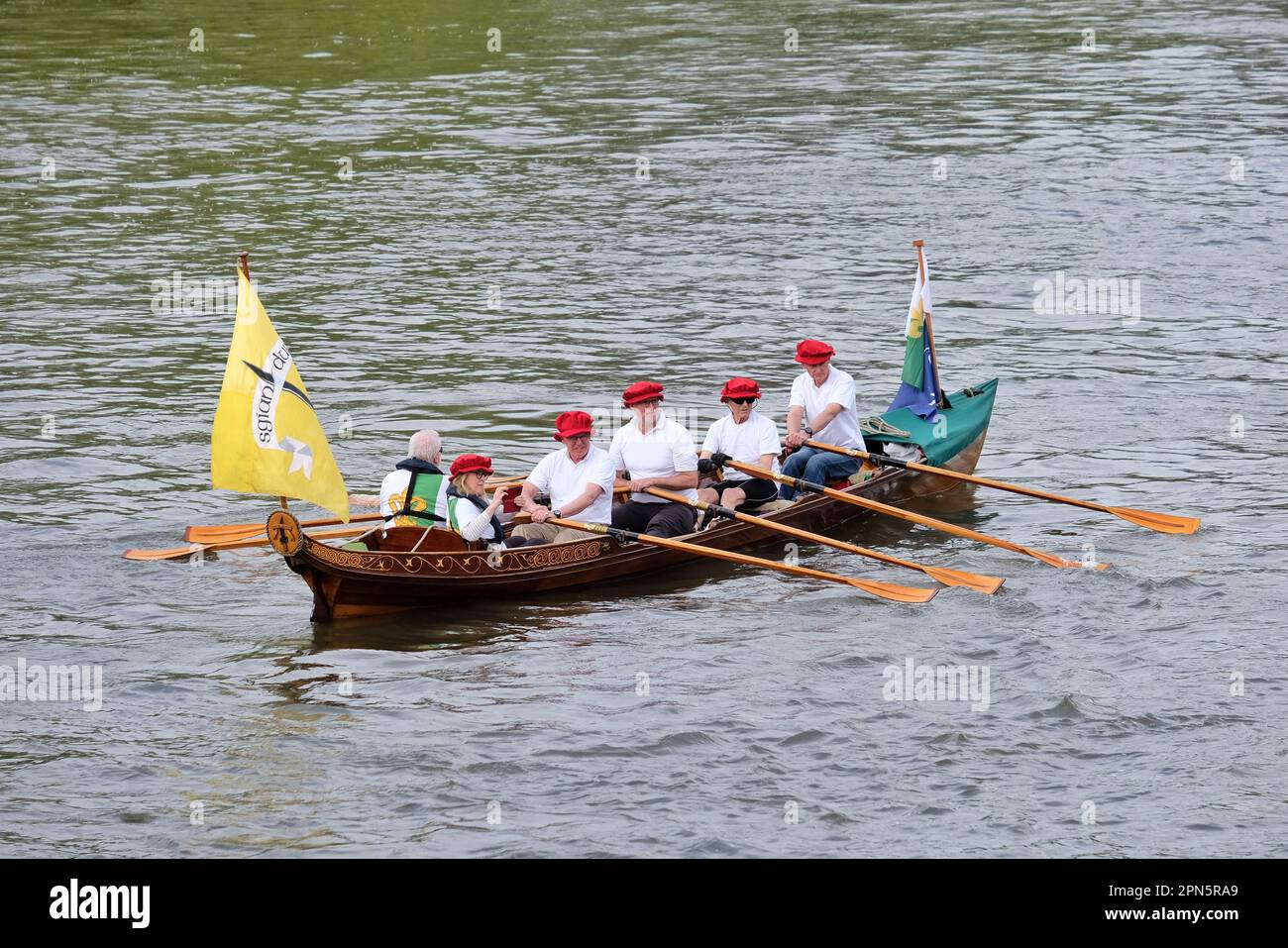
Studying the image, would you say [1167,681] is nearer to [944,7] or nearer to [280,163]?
[280,163]

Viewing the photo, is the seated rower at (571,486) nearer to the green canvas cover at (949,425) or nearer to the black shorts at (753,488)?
the black shorts at (753,488)

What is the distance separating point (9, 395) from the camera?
78.6ft

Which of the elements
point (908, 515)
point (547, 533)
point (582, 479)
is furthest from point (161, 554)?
point (908, 515)

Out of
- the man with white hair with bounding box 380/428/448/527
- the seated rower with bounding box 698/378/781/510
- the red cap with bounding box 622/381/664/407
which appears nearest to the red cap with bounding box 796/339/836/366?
the seated rower with bounding box 698/378/781/510

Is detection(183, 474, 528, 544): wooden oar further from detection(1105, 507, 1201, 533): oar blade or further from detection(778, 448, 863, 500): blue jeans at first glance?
detection(1105, 507, 1201, 533): oar blade

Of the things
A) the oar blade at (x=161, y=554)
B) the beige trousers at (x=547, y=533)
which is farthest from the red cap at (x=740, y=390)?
the oar blade at (x=161, y=554)

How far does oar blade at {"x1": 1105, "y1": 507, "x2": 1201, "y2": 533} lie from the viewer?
19031 millimetres

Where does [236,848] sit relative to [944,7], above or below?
below

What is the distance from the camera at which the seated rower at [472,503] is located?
54.3 ft

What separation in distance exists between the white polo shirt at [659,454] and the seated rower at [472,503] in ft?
5.64

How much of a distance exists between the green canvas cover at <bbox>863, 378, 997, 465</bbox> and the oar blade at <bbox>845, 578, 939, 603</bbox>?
3448mm

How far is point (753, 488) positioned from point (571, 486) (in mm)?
2500
